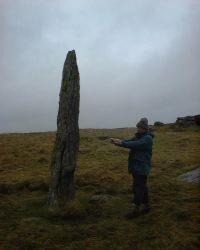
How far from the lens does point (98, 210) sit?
15969mm

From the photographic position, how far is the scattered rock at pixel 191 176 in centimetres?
2012

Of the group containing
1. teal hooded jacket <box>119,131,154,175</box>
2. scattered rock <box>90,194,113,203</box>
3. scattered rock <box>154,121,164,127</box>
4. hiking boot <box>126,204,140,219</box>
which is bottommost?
hiking boot <box>126,204,140,219</box>

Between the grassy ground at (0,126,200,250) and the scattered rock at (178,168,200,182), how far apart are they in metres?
0.52

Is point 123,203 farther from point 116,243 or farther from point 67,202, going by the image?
point 116,243

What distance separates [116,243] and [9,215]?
469 centimetres

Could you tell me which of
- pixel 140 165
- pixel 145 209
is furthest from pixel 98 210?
pixel 140 165

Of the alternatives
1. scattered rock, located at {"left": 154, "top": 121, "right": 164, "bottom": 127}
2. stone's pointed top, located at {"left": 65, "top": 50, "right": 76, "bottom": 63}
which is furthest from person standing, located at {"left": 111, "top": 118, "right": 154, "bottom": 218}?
scattered rock, located at {"left": 154, "top": 121, "right": 164, "bottom": 127}

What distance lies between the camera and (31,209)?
1633cm

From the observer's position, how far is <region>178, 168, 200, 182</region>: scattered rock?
792 inches

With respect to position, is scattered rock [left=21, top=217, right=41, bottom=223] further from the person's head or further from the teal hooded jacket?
the person's head

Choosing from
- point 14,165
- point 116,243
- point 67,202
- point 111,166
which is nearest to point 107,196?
point 67,202

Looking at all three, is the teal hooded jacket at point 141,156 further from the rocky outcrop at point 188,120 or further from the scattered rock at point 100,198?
the rocky outcrop at point 188,120

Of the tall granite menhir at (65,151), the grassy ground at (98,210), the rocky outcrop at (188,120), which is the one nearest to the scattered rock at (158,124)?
the rocky outcrop at (188,120)

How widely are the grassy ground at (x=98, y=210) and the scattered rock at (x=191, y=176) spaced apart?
1.70ft
